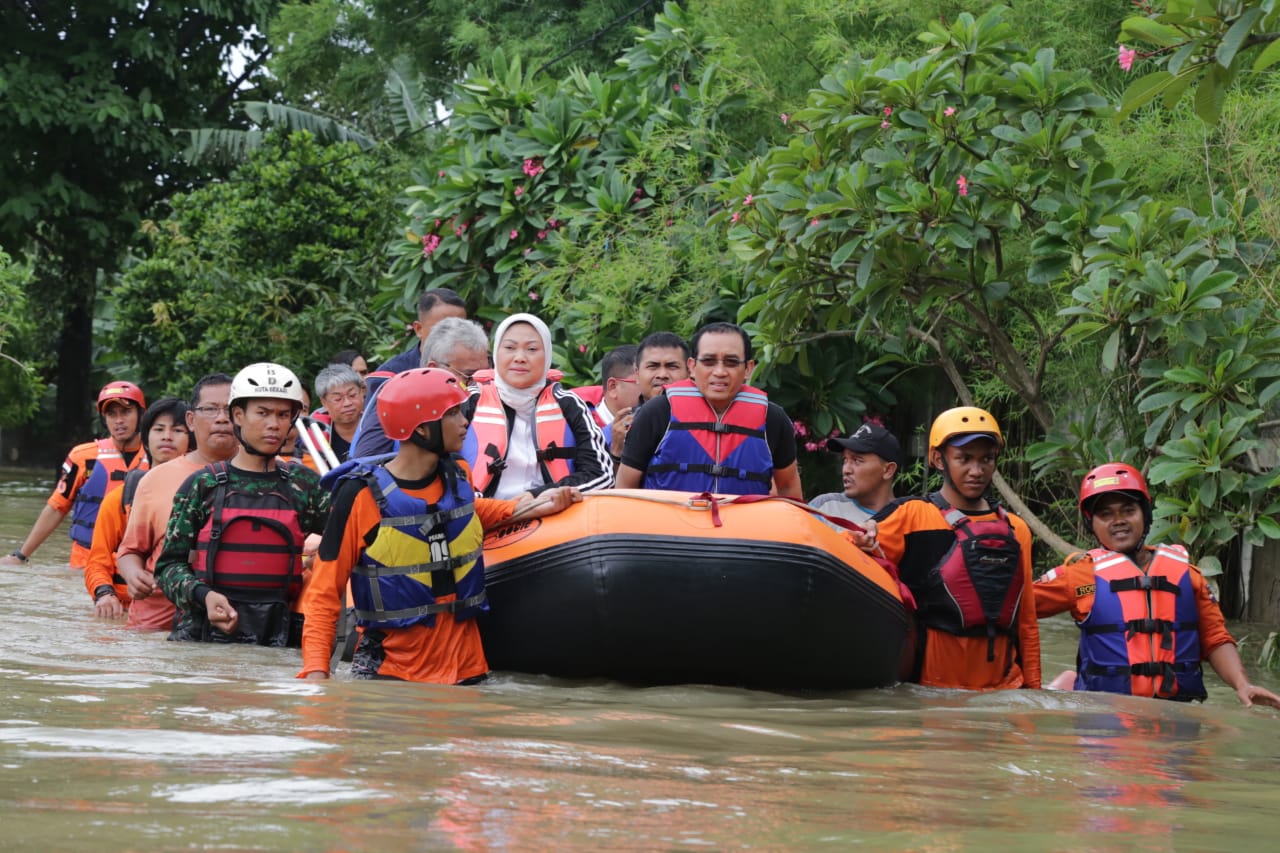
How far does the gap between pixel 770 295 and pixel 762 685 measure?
355cm

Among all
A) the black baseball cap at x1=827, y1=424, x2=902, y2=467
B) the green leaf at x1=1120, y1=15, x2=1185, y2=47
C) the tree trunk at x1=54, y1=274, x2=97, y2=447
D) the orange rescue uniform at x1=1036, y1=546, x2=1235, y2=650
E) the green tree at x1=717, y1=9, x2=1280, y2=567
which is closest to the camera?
the green leaf at x1=1120, y1=15, x2=1185, y2=47

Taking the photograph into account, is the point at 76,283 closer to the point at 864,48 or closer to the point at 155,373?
the point at 155,373

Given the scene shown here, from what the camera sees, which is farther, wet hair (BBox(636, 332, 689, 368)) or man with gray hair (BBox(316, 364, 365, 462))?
man with gray hair (BBox(316, 364, 365, 462))

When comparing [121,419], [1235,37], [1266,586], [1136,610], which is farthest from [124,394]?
[1235,37]

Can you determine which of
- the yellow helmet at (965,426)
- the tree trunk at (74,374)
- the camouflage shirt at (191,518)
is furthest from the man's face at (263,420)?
the tree trunk at (74,374)

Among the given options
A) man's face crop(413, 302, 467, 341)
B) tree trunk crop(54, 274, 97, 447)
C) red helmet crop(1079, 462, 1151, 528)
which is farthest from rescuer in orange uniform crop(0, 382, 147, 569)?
tree trunk crop(54, 274, 97, 447)

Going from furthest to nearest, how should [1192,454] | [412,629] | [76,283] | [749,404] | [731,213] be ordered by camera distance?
[76,283]
[731,213]
[1192,454]
[749,404]
[412,629]

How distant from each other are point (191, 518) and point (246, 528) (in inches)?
7.9

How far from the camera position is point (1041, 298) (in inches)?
373

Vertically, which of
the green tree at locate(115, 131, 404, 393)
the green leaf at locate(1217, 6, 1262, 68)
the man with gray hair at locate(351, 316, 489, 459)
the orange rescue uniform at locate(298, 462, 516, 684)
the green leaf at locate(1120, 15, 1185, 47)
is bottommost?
the orange rescue uniform at locate(298, 462, 516, 684)

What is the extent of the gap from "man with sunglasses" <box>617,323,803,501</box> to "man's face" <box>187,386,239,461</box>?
5.45 feet

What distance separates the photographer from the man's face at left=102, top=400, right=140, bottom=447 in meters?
9.17

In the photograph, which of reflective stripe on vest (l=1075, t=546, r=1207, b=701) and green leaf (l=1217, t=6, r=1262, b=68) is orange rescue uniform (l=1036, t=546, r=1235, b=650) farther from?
green leaf (l=1217, t=6, r=1262, b=68)

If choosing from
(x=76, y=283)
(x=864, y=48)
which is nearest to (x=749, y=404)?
(x=864, y=48)
